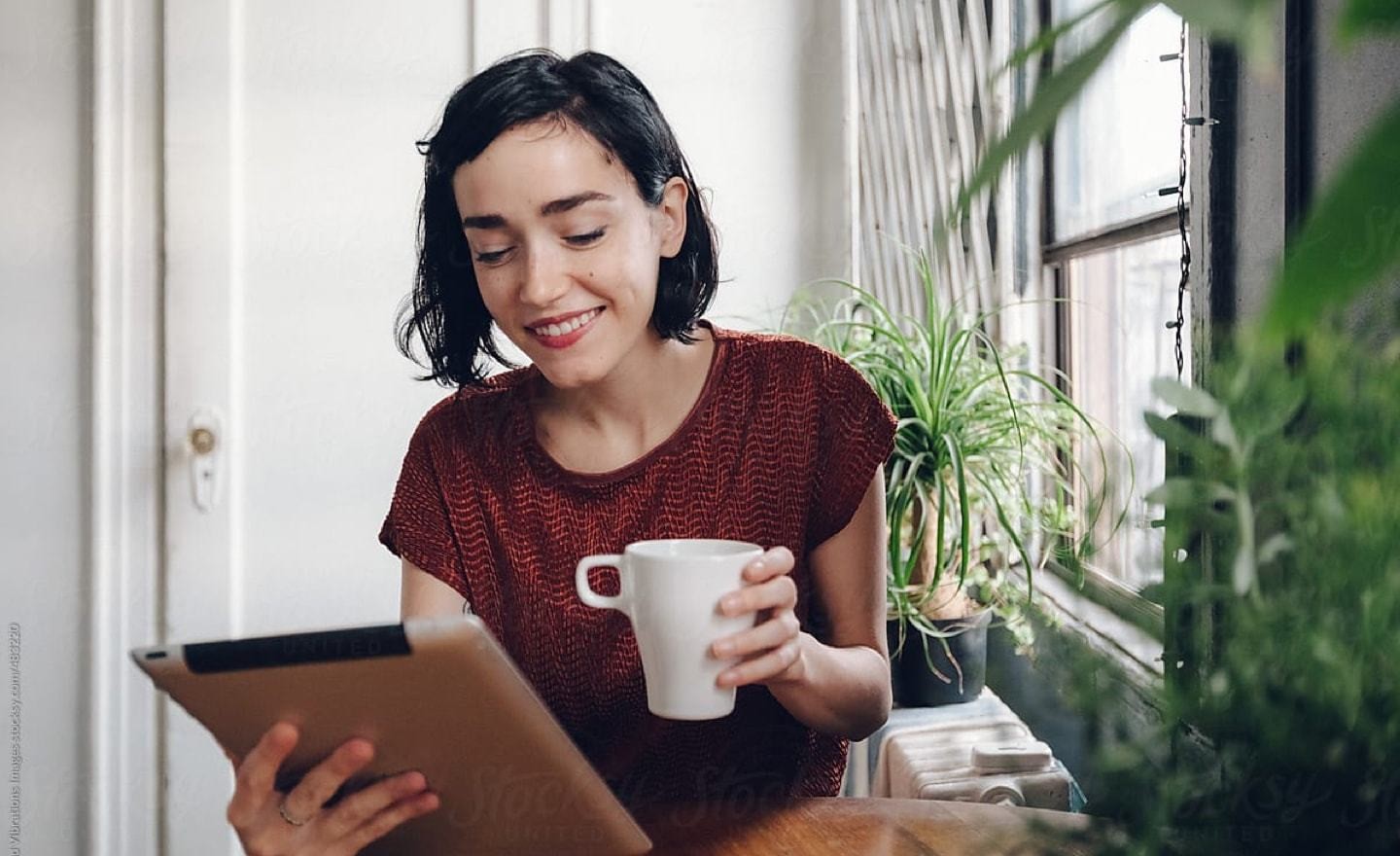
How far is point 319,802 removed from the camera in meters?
0.79

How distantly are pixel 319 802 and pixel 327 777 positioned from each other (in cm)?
3

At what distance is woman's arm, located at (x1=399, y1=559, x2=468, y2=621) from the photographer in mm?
1243

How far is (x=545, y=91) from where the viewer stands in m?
1.20

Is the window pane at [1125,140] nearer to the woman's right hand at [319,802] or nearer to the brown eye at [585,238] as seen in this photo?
the brown eye at [585,238]

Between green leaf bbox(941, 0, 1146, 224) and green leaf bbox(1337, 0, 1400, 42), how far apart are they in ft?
0.08

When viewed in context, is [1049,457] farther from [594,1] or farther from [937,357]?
[594,1]

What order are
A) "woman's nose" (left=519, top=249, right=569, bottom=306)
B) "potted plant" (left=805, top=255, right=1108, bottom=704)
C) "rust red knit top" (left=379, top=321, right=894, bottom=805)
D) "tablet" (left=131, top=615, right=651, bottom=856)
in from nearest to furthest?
"tablet" (left=131, top=615, right=651, bottom=856)
"woman's nose" (left=519, top=249, right=569, bottom=306)
"rust red knit top" (left=379, top=321, right=894, bottom=805)
"potted plant" (left=805, top=255, right=1108, bottom=704)

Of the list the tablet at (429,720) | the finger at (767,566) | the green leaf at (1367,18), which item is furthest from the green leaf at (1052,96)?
the finger at (767,566)

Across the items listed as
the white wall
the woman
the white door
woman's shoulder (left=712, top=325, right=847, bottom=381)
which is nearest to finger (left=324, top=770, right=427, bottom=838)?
the woman

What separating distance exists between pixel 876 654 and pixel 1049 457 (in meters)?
0.72

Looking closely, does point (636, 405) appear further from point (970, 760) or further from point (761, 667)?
point (970, 760)

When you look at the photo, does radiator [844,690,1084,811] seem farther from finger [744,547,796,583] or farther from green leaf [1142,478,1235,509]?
green leaf [1142,478,1235,509]

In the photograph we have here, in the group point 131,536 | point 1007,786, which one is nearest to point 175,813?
point 131,536

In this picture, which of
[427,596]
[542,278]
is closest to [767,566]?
[542,278]
